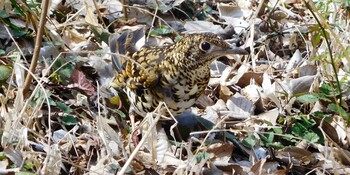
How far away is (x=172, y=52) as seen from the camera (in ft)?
14.7

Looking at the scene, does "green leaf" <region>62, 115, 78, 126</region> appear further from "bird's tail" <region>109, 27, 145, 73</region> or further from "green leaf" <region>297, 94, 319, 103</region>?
"green leaf" <region>297, 94, 319, 103</region>

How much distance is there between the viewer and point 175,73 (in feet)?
14.5

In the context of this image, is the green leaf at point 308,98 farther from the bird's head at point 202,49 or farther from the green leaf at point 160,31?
the green leaf at point 160,31

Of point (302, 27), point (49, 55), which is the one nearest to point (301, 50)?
point (302, 27)

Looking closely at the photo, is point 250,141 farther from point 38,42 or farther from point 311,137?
point 38,42

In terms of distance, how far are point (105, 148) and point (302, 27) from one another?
229 centimetres

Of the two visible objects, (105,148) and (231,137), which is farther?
(231,137)

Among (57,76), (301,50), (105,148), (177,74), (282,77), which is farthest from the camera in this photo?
(301,50)

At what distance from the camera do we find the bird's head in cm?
428

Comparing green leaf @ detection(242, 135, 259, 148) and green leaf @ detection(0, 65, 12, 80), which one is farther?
green leaf @ detection(242, 135, 259, 148)

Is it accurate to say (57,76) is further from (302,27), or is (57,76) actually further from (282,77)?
(302,27)

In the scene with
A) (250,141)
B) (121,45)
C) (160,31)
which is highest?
(121,45)

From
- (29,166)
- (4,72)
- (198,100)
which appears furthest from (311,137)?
(4,72)

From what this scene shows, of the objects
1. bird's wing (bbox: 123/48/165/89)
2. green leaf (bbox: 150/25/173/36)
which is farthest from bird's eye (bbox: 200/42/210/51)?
green leaf (bbox: 150/25/173/36)
